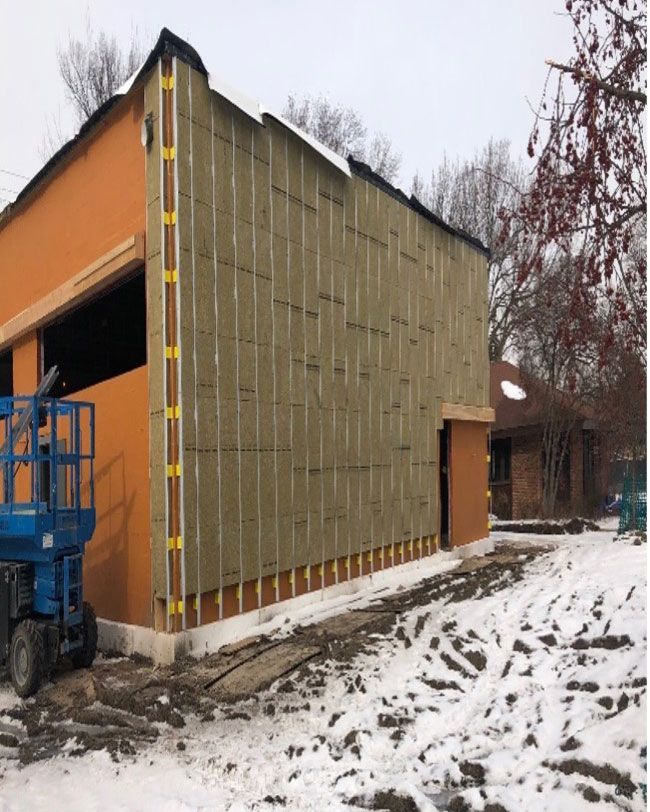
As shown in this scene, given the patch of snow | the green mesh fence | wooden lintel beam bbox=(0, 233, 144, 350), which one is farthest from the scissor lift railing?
the patch of snow

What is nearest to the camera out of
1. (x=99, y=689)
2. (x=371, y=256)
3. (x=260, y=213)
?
(x=99, y=689)

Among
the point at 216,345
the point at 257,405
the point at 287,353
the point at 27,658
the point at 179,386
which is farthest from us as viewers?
the point at 287,353

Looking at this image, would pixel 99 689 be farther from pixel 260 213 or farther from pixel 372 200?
pixel 372 200

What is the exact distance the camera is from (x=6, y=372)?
13.0m

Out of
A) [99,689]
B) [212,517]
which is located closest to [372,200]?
[212,517]

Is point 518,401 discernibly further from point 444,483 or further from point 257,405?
point 257,405

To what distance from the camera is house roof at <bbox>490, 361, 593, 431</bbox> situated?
79.6 feet

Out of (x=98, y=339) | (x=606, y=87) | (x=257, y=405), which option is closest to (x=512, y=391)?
(x=98, y=339)

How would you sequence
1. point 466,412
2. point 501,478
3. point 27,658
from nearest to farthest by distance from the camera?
point 27,658 → point 466,412 → point 501,478

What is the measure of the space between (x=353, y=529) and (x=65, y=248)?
19.3 feet

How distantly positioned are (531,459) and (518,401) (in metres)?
2.20

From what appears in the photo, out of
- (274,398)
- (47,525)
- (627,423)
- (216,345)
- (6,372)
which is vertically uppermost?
(6,372)

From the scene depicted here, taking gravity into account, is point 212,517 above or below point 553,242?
below

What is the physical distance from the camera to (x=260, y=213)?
912 cm
